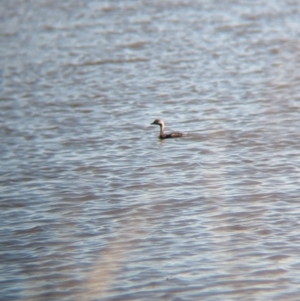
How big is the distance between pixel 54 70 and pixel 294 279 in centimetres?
1059

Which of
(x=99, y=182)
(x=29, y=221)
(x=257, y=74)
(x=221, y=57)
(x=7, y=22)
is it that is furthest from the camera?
(x=7, y=22)

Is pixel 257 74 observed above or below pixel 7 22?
below

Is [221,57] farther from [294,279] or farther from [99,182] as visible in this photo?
[294,279]

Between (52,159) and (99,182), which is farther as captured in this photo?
(52,159)

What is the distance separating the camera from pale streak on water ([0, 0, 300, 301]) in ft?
22.6

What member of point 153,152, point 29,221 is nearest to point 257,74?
point 153,152

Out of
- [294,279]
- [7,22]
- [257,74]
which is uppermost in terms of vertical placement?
[7,22]

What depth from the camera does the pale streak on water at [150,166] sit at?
22.6 ft

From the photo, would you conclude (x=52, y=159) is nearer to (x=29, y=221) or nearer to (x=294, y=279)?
(x=29, y=221)

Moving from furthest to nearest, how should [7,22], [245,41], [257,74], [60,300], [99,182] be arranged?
[7,22], [245,41], [257,74], [99,182], [60,300]

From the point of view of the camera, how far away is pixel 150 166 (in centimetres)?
1005

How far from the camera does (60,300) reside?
6.49 meters

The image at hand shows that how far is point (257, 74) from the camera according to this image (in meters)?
15.6

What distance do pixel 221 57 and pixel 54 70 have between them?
3149 millimetres
